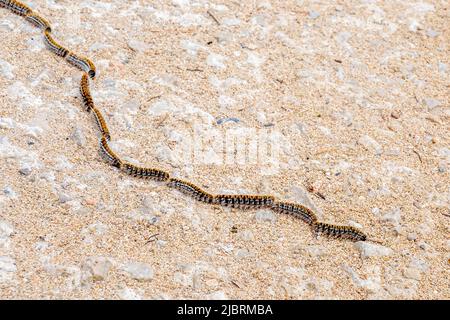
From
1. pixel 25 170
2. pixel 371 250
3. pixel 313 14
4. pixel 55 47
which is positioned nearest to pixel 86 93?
pixel 55 47

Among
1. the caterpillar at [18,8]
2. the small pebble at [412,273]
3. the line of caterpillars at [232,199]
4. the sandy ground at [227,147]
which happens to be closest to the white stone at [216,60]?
the sandy ground at [227,147]

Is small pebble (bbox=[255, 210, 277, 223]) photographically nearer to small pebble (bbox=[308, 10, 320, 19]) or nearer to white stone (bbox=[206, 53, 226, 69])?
white stone (bbox=[206, 53, 226, 69])

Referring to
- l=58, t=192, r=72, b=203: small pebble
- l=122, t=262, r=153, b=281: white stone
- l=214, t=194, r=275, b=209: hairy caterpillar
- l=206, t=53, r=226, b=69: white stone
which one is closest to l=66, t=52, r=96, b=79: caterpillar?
l=206, t=53, r=226, b=69: white stone

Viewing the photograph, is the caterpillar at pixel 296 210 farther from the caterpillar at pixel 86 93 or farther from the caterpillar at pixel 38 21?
the caterpillar at pixel 38 21

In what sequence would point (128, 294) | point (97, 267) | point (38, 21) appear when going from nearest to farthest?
point (128, 294) → point (97, 267) → point (38, 21)

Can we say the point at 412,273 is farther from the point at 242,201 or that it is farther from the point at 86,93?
the point at 86,93

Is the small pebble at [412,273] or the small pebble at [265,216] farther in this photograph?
the small pebble at [265,216]
